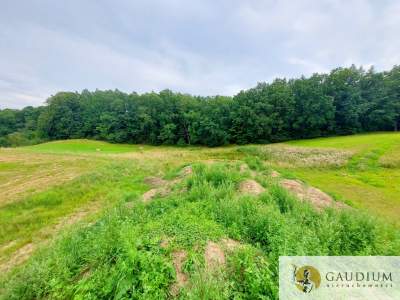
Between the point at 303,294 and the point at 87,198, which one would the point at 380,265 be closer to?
the point at 303,294

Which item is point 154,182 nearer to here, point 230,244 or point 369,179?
point 230,244

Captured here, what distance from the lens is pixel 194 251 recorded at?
126 inches

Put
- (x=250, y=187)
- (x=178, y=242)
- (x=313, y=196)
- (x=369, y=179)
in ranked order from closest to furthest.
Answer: (x=178, y=242) < (x=250, y=187) < (x=313, y=196) < (x=369, y=179)

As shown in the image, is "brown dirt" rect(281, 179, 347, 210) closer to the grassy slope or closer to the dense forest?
the grassy slope

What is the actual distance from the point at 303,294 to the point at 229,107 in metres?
42.5

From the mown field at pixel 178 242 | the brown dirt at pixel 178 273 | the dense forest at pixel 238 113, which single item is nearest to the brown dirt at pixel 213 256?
the mown field at pixel 178 242

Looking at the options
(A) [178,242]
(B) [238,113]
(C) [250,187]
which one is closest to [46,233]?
(A) [178,242]

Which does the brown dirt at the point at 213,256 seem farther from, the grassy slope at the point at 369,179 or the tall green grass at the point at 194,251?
the grassy slope at the point at 369,179

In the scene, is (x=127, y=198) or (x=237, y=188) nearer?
(x=237, y=188)

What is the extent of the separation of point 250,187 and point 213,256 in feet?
12.9

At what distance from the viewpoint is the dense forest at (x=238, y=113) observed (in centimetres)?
3666

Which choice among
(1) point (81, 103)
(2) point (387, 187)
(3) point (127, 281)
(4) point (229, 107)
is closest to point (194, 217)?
(3) point (127, 281)

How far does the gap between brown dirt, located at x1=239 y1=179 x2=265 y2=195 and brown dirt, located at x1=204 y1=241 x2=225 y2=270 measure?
123 inches

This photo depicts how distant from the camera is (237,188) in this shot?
6914 millimetres
